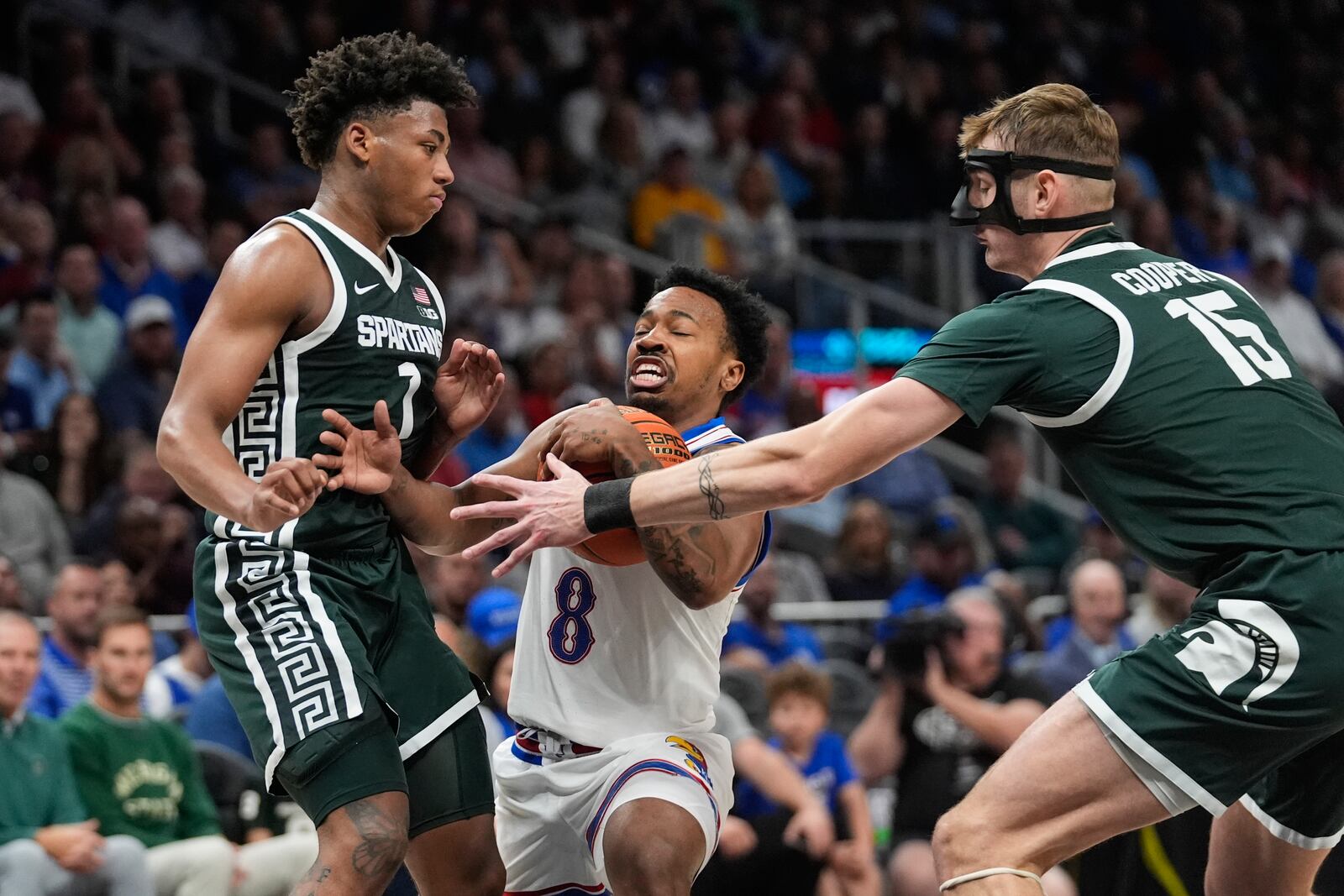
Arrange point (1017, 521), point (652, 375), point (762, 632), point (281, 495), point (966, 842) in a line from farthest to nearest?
point (1017, 521)
point (762, 632)
point (652, 375)
point (966, 842)
point (281, 495)

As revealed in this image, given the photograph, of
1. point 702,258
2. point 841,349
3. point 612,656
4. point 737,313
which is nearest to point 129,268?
point 702,258

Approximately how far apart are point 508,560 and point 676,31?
10.3 m

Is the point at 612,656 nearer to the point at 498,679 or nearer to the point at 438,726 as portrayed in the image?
the point at 438,726

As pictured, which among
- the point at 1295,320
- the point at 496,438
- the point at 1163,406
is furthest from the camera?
the point at 1295,320

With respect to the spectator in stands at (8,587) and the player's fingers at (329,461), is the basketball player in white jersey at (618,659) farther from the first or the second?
the spectator in stands at (8,587)

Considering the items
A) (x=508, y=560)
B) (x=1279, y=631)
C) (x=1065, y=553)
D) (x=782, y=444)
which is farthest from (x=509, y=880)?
(x=1065, y=553)

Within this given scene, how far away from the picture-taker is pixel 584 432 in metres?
4.14

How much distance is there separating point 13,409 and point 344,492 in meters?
5.16

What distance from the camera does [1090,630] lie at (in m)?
8.40

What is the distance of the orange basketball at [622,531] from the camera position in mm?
4188

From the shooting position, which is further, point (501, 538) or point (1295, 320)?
point (1295, 320)

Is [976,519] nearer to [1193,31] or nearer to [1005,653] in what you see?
[1005,653]

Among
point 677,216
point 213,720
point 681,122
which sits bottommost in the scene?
point 213,720

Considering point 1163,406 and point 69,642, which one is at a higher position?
point 1163,406
